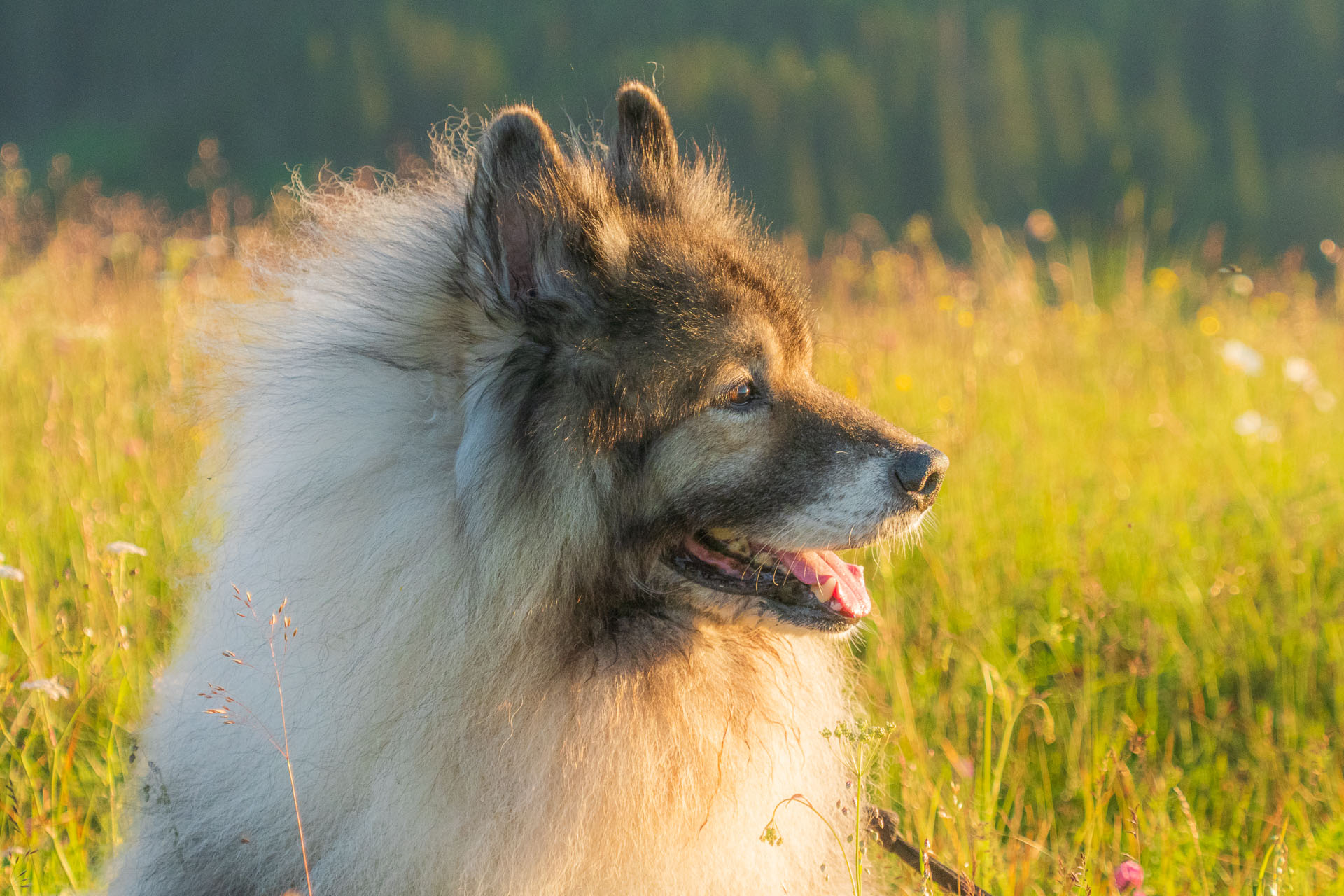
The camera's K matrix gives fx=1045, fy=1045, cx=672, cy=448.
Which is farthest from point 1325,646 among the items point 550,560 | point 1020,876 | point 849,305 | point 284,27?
point 284,27

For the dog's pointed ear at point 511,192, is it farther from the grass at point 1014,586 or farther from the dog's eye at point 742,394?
the grass at point 1014,586

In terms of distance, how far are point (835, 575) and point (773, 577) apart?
0.78ft

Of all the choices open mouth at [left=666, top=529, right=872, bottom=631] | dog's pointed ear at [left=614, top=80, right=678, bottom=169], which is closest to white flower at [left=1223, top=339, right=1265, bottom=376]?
open mouth at [left=666, top=529, right=872, bottom=631]

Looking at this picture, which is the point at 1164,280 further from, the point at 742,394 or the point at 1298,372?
the point at 742,394

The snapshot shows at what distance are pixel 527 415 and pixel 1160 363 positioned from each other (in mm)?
6324

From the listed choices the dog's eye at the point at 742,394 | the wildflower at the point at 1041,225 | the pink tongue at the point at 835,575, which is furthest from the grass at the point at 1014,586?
the dog's eye at the point at 742,394

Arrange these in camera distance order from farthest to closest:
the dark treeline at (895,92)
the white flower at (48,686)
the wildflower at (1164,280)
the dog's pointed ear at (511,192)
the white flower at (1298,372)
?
1. the dark treeline at (895,92)
2. the wildflower at (1164,280)
3. the white flower at (1298,372)
4. the white flower at (48,686)
5. the dog's pointed ear at (511,192)

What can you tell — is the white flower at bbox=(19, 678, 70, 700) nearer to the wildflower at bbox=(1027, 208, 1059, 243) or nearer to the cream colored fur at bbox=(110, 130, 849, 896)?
the cream colored fur at bbox=(110, 130, 849, 896)

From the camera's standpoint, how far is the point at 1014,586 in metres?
4.23

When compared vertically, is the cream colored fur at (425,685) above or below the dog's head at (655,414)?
below

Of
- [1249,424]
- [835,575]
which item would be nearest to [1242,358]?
[1249,424]

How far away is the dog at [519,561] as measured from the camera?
2.17m

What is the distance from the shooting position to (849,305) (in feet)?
27.7

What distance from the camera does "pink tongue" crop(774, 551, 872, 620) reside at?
8.04 feet
